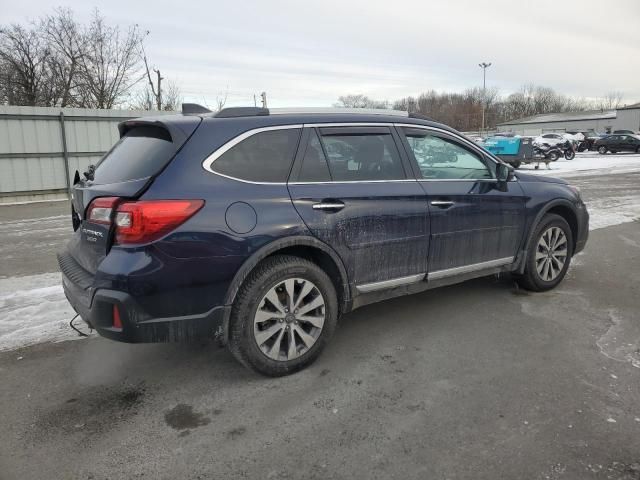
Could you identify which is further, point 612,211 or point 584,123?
point 584,123

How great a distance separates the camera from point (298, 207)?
326 cm

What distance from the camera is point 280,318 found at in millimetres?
3275

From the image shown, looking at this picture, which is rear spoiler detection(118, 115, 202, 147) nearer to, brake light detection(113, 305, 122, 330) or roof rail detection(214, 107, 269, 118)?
roof rail detection(214, 107, 269, 118)

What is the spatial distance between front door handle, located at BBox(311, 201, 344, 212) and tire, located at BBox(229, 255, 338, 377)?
377 mm

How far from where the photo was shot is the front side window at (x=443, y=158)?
159 inches

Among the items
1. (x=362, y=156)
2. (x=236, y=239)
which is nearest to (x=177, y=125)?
(x=236, y=239)

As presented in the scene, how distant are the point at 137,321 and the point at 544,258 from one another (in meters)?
3.89

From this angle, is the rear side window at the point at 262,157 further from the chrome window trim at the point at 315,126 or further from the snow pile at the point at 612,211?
the snow pile at the point at 612,211

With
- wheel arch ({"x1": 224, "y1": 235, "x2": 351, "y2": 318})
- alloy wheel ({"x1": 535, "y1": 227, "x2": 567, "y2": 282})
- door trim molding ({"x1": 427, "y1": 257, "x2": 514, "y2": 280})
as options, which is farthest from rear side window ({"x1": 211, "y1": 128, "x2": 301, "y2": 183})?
alloy wheel ({"x1": 535, "y1": 227, "x2": 567, "y2": 282})

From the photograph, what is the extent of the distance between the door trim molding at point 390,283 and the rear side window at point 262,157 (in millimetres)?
1008

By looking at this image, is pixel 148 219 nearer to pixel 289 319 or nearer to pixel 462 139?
pixel 289 319

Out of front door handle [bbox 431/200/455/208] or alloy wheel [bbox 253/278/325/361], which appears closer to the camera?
alloy wheel [bbox 253/278/325/361]

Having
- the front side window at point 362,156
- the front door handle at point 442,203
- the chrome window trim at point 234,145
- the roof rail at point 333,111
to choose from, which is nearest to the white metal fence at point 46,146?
the roof rail at point 333,111

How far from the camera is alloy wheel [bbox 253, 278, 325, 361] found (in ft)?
10.6
